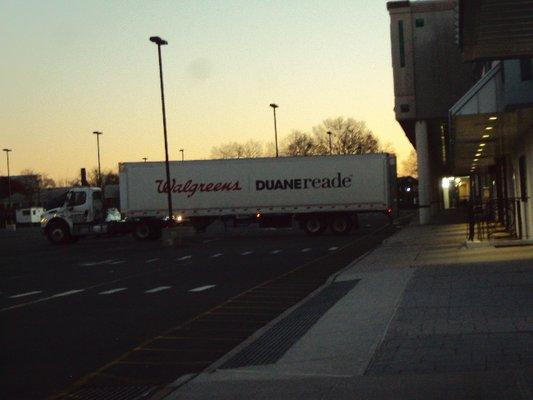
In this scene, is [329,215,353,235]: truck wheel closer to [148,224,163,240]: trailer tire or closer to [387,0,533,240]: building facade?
[387,0,533,240]: building facade

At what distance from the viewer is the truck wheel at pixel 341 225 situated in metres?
48.4

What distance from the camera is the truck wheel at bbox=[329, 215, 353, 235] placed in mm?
48391

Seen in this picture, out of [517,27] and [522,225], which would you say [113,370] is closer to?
[517,27]

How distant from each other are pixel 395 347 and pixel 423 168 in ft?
143

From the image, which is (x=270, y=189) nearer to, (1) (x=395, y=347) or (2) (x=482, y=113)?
(2) (x=482, y=113)

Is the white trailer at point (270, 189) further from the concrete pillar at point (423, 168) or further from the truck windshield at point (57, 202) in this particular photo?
the concrete pillar at point (423, 168)

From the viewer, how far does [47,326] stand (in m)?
14.7

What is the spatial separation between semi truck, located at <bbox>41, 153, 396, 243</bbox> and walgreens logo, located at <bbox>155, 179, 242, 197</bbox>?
5 cm

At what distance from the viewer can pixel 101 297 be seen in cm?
1941

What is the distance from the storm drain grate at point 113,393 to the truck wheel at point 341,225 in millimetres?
39127

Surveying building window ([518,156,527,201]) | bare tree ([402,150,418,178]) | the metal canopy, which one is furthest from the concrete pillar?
bare tree ([402,150,418,178])

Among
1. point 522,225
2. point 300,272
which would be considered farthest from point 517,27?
point 522,225

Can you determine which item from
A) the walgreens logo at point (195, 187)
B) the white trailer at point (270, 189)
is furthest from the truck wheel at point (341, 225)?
the walgreens logo at point (195, 187)

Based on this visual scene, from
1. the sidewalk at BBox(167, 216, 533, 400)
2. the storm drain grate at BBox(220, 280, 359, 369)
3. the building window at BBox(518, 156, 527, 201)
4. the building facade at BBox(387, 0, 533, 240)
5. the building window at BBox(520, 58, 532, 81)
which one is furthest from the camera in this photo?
the building window at BBox(518, 156, 527, 201)
